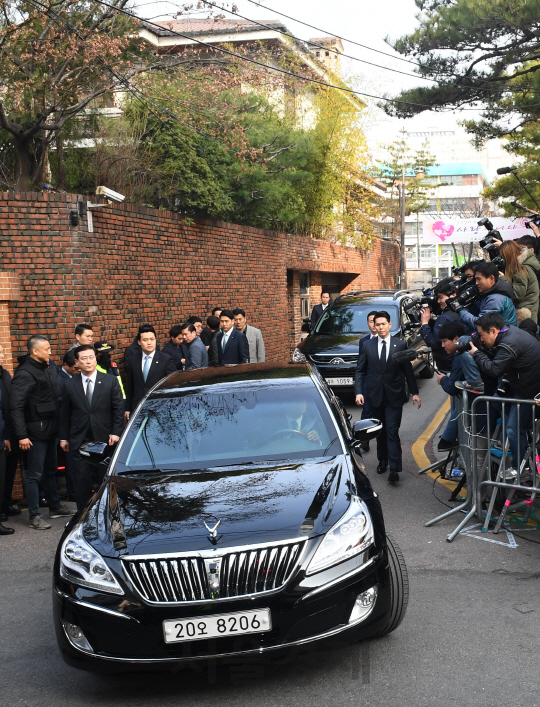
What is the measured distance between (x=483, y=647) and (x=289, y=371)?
2536 mm

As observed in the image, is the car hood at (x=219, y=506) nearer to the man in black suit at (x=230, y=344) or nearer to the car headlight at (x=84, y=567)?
the car headlight at (x=84, y=567)

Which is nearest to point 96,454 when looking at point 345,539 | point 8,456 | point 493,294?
Result: point 345,539

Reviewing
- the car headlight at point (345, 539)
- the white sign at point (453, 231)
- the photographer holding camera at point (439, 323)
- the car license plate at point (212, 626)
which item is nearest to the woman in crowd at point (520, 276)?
the photographer holding camera at point (439, 323)

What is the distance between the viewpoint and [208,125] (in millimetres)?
16562

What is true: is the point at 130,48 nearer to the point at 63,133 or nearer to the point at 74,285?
the point at 63,133

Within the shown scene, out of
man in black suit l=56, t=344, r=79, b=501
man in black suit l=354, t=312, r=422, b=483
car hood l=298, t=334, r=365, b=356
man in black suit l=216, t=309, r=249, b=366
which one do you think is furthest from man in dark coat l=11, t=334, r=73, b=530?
car hood l=298, t=334, r=365, b=356

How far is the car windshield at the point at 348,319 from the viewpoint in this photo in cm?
1518

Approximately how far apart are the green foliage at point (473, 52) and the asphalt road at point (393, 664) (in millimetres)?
12150

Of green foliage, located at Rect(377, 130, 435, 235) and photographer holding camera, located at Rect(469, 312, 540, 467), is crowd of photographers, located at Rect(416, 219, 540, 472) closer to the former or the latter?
photographer holding camera, located at Rect(469, 312, 540, 467)

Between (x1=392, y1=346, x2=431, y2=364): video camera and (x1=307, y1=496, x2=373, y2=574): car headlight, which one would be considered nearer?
(x1=307, y1=496, x2=373, y2=574): car headlight

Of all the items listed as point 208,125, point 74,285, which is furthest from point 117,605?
point 208,125

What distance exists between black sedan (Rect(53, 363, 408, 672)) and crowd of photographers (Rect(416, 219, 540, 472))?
1985 mm

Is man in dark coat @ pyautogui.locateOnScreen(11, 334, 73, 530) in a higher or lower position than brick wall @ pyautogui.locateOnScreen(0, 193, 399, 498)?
lower

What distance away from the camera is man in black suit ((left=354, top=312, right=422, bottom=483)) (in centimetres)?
875
